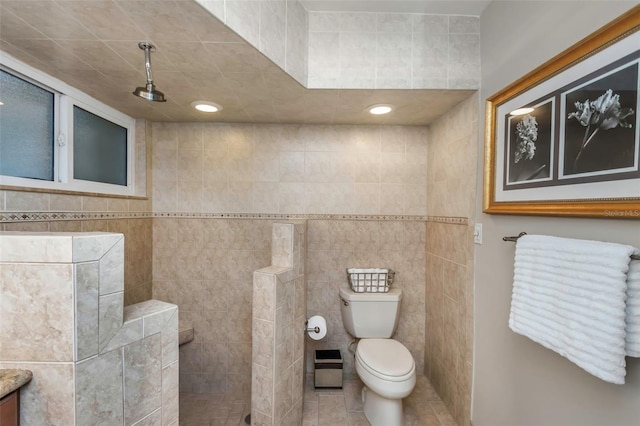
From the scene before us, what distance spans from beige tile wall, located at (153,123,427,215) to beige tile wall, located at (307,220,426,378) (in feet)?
0.51

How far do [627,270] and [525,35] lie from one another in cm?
104

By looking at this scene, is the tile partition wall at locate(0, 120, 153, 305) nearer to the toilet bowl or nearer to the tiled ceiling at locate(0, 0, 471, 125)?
the tiled ceiling at locate(0, 0, 471, 125)

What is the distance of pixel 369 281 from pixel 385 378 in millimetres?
676

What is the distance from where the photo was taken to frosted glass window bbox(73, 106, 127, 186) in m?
1.60

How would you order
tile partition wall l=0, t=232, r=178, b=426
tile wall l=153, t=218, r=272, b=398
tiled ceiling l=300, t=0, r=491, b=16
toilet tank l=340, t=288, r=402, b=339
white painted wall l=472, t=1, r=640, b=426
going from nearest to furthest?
tile partition wall l=0, t=232, r=178, b=426 → white painted wall l=472, t=1, r=640, b=426 → tiled ceiling l=300, t=0, r=491, b=16 → toilet tank l=340, t=288, r=402, b=339 → tile wall l=153, t=218, r=272, b=398

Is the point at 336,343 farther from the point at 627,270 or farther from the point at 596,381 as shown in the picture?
the point at 627,270

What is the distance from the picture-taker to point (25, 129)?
1316 millimetres

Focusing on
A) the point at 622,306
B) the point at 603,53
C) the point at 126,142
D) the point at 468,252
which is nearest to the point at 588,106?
the point at 603,53

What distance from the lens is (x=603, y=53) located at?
0.84 metres

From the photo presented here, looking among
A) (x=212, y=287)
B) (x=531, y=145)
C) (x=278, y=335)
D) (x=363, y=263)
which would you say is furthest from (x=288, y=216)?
(x=531, y=145)

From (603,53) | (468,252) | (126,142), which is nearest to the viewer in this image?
(603,53)

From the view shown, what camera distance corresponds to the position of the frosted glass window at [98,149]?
1596 mm

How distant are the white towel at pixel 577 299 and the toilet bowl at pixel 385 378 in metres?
0.74

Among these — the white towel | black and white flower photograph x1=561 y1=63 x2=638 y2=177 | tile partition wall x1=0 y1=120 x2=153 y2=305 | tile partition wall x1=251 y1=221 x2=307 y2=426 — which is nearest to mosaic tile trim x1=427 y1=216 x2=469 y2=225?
the white towel
